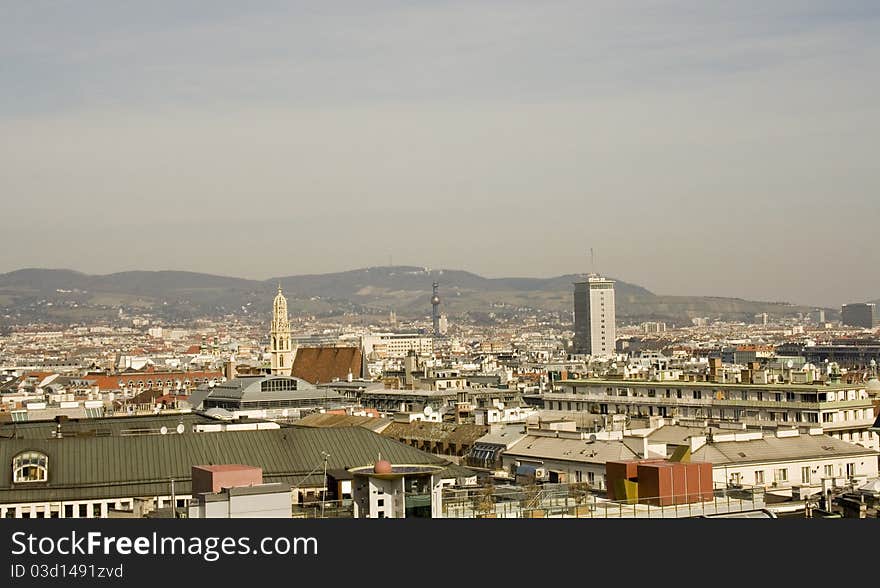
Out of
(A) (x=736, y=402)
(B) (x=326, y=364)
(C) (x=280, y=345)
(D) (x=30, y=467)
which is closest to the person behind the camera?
(D) (x=30, y=467)

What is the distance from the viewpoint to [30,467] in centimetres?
3866

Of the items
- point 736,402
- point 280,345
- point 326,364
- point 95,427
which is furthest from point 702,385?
point 326,364

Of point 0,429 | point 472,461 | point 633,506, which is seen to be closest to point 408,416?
point 472,461

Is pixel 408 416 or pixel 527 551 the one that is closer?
pixel 527 551

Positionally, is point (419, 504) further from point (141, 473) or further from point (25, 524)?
point (141, 473)

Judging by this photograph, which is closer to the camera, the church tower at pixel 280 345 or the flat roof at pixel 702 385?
the flat roof at pixel 702 385

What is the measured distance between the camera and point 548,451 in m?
55.9

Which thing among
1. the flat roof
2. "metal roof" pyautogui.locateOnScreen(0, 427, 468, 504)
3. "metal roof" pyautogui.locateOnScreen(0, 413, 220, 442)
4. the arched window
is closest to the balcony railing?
"metal roof" pyautogui.locateOnScreen(0, 427, 468, 504)

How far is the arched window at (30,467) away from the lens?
38.4 metres

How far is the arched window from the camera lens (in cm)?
3838

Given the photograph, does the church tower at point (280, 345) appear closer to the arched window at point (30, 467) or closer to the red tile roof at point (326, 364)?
the red tile roof at point (326, 364)

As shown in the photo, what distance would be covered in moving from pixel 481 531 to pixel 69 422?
1437 inches

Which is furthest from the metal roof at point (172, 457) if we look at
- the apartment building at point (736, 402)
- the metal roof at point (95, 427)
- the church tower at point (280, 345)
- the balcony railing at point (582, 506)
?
the church tower at point (280, 345)

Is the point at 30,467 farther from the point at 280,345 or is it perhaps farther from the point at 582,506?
the point at 280,345
